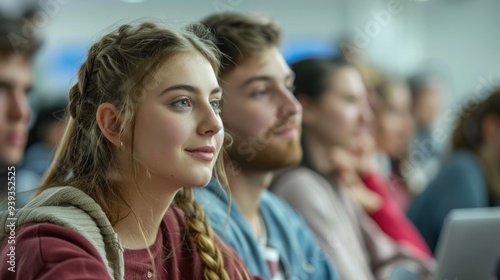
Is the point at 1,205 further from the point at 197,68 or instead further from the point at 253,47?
the point at 253,47

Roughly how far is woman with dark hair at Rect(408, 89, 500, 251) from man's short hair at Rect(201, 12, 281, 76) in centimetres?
103

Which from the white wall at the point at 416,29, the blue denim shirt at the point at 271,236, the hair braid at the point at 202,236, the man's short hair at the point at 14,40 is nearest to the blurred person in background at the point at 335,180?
the blue denim shirt at the point at 271,236

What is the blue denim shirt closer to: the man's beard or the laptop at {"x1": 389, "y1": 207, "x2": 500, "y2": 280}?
the man's beard

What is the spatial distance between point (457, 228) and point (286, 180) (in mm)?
470

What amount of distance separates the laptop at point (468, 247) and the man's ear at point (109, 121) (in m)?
0.64

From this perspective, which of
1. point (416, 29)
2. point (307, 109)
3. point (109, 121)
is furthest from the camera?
point (416, 29)

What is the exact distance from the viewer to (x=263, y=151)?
126 centimetres

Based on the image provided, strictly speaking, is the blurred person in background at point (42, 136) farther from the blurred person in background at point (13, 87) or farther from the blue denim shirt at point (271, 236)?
the blue denim shirt at point (271, 236)

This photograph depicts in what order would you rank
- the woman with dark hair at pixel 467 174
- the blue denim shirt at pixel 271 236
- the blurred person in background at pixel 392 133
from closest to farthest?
the blue denim shirt at pixel 271 236, the woman with dark hair at pixel 467 174, the blurred person in background at pixel 392 133

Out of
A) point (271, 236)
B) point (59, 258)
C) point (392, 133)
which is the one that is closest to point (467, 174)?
point (392, 133)

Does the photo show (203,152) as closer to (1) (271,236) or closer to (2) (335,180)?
(1) (271,236)

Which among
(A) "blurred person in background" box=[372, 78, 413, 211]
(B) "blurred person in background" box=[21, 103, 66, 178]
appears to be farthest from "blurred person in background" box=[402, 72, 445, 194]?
(B) "blurred person in background" box=[21, 103, 66, 178]

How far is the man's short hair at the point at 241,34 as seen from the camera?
1214mm

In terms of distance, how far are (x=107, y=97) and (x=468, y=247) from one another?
2.32 feet
